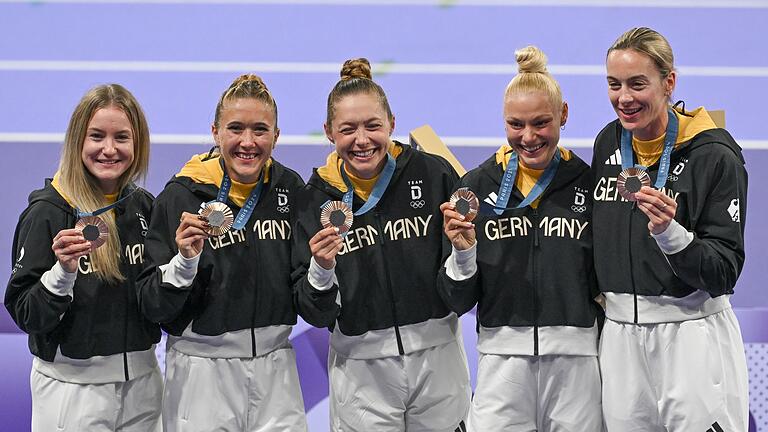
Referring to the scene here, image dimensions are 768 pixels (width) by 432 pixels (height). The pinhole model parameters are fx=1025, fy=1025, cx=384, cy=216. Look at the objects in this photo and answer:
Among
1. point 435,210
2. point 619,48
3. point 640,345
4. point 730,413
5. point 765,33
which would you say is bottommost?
point 730,413

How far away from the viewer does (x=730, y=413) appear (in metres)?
3.42

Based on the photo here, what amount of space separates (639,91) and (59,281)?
207 centimetres

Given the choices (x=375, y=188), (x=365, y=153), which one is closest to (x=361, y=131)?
(x=365, y=153)

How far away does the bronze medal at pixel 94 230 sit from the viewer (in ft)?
11.3

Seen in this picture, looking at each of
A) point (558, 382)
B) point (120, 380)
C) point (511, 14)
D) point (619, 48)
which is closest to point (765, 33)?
point (511, 14)

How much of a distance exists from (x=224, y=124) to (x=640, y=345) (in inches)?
65.0

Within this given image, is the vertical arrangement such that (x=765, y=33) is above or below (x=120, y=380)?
above

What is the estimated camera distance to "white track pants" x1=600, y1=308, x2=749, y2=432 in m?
3.38

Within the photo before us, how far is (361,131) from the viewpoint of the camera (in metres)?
3.66

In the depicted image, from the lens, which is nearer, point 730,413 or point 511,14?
point 730,413

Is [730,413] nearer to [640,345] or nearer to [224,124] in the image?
[640,345]

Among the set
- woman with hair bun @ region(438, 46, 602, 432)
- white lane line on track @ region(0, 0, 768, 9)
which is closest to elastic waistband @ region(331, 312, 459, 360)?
woman with hair bun @ region(438, 46, 602, 432)

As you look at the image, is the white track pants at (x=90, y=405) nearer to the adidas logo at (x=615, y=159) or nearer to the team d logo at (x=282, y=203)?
the team d logo at (x=282, y=203)

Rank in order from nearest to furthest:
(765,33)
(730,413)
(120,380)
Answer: (730,413) < (120,380) < (765,33)
